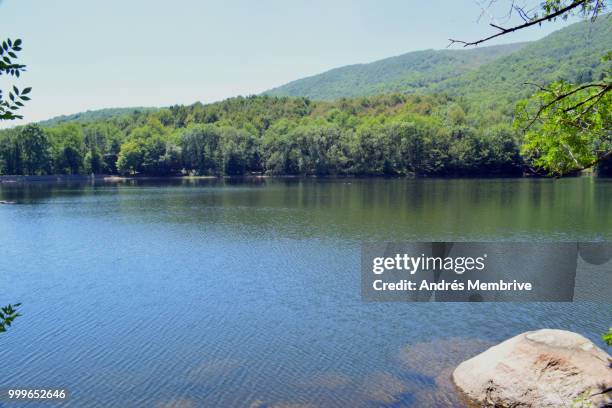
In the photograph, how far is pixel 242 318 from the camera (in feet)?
69.0

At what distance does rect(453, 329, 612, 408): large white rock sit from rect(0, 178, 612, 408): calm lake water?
0.94 m

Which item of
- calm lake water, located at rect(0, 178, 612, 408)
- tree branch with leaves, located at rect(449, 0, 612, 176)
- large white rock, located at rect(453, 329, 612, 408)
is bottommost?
calm lake water, located at rect(0, 178, 612, 408)

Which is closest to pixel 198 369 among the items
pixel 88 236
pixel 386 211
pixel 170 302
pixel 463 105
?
pixel 170 302

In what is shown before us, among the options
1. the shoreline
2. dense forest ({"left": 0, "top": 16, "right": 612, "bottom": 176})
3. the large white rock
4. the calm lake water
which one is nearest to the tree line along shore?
dense forest ({"left": 0, "top": 16, "right": 612, "bottom": 176})

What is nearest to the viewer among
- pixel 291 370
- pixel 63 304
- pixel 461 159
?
pixel 291 370

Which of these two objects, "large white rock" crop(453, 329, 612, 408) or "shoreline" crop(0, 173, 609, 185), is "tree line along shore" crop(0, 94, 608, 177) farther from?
"large white rock" crop(453, 329, 612, 408)

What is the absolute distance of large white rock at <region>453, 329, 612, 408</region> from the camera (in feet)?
40.8

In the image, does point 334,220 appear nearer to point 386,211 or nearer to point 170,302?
point 386,211

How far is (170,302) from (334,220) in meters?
26.3

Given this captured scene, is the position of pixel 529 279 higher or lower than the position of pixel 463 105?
lower

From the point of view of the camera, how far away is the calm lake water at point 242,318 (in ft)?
48.9

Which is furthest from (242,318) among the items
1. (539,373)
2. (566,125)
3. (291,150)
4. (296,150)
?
(291,150)

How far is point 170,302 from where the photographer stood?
23.4 metres

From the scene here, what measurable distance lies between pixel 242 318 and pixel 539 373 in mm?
11796
